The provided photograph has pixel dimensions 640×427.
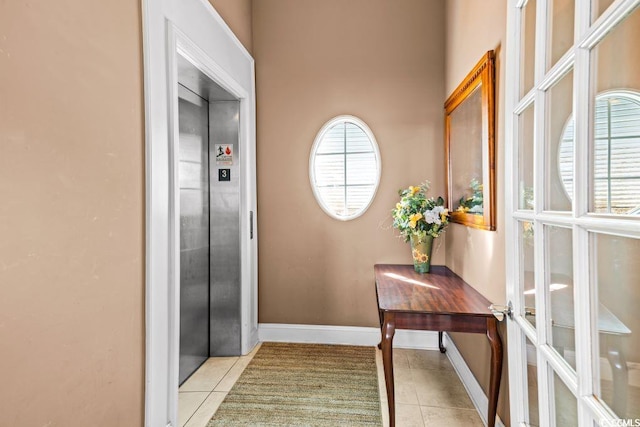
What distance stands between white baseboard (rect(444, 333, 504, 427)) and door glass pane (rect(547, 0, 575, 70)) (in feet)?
5.40

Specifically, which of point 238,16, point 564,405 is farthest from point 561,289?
point 238,16

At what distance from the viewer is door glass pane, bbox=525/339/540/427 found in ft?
3.73

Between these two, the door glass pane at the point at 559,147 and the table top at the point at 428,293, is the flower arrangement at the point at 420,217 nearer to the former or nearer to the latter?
the table top at the point at 428,293

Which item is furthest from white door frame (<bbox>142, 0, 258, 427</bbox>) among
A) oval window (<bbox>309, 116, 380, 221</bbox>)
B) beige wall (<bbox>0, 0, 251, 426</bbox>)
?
oval window (<bbox>309, 116, 380, 221</bbox>)

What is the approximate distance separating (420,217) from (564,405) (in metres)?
1.59

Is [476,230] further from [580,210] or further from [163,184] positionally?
[163,184]

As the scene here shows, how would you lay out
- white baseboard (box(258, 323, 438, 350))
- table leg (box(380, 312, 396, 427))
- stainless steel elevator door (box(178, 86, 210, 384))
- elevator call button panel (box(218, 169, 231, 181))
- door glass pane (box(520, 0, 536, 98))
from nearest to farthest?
door glass pane (box(520, 0, 536, 98))
table leg (box(380, 312, 396, 427))
stainless steel elevator door (box(178, 86, 210, 384))
elevator call button panel (box(218, 169, 231, 181))
white baseboard (box(258, 323, 438, 350))

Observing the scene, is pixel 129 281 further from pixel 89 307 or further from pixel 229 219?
pixel 229 219

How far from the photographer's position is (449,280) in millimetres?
2314

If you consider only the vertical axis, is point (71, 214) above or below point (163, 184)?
below

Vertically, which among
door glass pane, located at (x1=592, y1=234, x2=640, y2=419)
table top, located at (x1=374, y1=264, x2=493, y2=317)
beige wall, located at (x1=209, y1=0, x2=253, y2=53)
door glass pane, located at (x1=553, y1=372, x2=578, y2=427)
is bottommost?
door glass pane, located at (x1=553, y1=372, x2=578, y2=427)

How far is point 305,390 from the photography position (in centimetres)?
221

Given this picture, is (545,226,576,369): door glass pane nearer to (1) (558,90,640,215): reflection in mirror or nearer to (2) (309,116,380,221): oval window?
(1) (558,90,640,215): reflection in mirror

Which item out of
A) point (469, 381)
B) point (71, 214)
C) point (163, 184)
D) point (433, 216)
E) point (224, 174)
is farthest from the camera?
point (224, 174)
